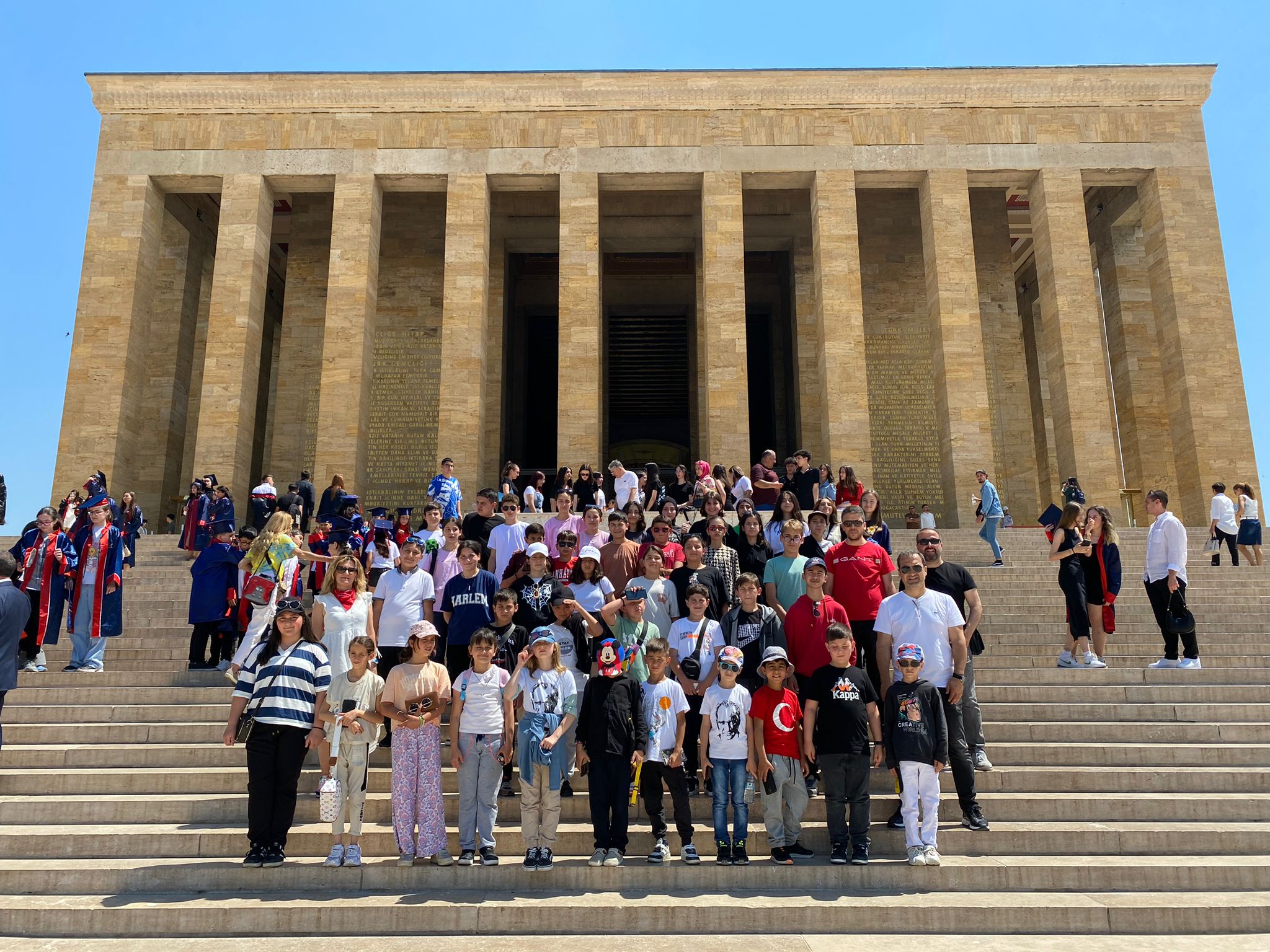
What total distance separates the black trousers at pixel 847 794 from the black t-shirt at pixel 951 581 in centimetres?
169

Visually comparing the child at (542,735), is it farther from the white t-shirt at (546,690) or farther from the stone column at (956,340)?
the stone column at (956,340)

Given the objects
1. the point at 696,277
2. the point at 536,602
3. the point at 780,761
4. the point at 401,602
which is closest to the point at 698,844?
the point at 780,761

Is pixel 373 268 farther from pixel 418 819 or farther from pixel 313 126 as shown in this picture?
pixel 418 819

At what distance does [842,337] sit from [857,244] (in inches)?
90.2

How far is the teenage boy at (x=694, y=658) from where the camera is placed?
632 cm

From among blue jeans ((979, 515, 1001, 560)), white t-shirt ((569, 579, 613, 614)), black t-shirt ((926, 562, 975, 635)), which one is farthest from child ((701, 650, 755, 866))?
blue jeans ((979, 515, 1001, 560))

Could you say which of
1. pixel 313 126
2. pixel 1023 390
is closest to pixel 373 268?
pixel 313 126

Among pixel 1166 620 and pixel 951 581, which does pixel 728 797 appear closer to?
pixel 951 581

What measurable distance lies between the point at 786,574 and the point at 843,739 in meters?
1.83

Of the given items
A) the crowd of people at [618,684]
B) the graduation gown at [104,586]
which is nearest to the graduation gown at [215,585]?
the graduation gown at [104,586]

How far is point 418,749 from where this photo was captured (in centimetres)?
570

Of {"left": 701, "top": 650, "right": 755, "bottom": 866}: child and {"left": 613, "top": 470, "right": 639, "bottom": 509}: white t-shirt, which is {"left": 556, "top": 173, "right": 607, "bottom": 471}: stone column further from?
{"left": 701, "top": 650, "right": 755, "bottom": 866}: child

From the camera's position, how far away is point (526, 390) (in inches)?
1041

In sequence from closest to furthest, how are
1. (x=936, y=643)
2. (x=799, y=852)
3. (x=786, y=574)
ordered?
(x=799, y=852)
(x=936, y=643)
(x=786, y=574)
